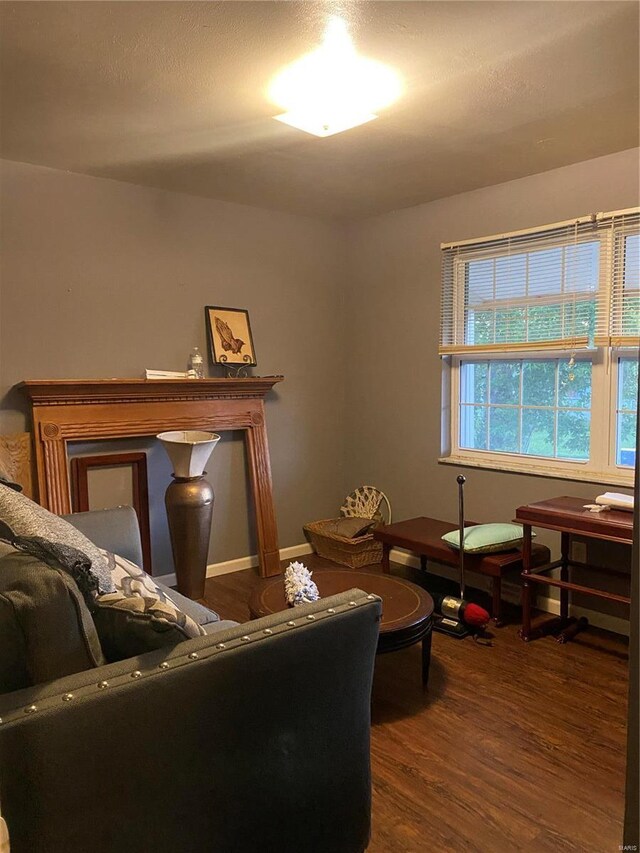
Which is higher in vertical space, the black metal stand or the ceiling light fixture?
the ceiling light fixture

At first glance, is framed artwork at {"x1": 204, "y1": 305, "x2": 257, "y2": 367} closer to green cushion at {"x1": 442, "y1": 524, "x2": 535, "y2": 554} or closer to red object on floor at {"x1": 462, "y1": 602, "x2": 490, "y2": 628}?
green cushion at {"x1": 442, "y1": 524, "x2": 535, "y2": 554}

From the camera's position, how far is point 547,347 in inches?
137

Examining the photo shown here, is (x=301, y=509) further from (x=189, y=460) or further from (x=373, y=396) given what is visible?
(x=189, y=460)

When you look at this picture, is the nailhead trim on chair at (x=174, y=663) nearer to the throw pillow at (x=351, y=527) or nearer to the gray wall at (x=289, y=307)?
the gray wall at (x=289, y=307)

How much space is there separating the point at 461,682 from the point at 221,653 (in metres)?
1.75

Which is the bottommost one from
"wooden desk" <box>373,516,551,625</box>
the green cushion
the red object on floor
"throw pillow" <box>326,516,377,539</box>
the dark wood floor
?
the dark wood floor

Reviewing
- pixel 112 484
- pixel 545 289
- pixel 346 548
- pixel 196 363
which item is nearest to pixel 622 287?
pixel 545 289

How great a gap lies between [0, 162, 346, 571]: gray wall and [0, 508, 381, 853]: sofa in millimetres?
2399

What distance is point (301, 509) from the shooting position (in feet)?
15.3

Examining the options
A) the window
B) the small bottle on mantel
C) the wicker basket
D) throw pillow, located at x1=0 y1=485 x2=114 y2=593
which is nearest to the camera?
throw pillow, located at x1=0 y1=485 x2=114 y2=593

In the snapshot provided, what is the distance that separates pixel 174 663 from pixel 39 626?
0.28 meters

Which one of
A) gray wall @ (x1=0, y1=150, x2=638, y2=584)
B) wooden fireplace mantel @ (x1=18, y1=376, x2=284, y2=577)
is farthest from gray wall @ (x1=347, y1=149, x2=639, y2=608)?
wooden fireplace mantel @ (x1=18, y1=376, x2=284, y2=577)

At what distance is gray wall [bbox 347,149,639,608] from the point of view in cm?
346

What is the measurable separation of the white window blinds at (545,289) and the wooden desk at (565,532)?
0.91m
